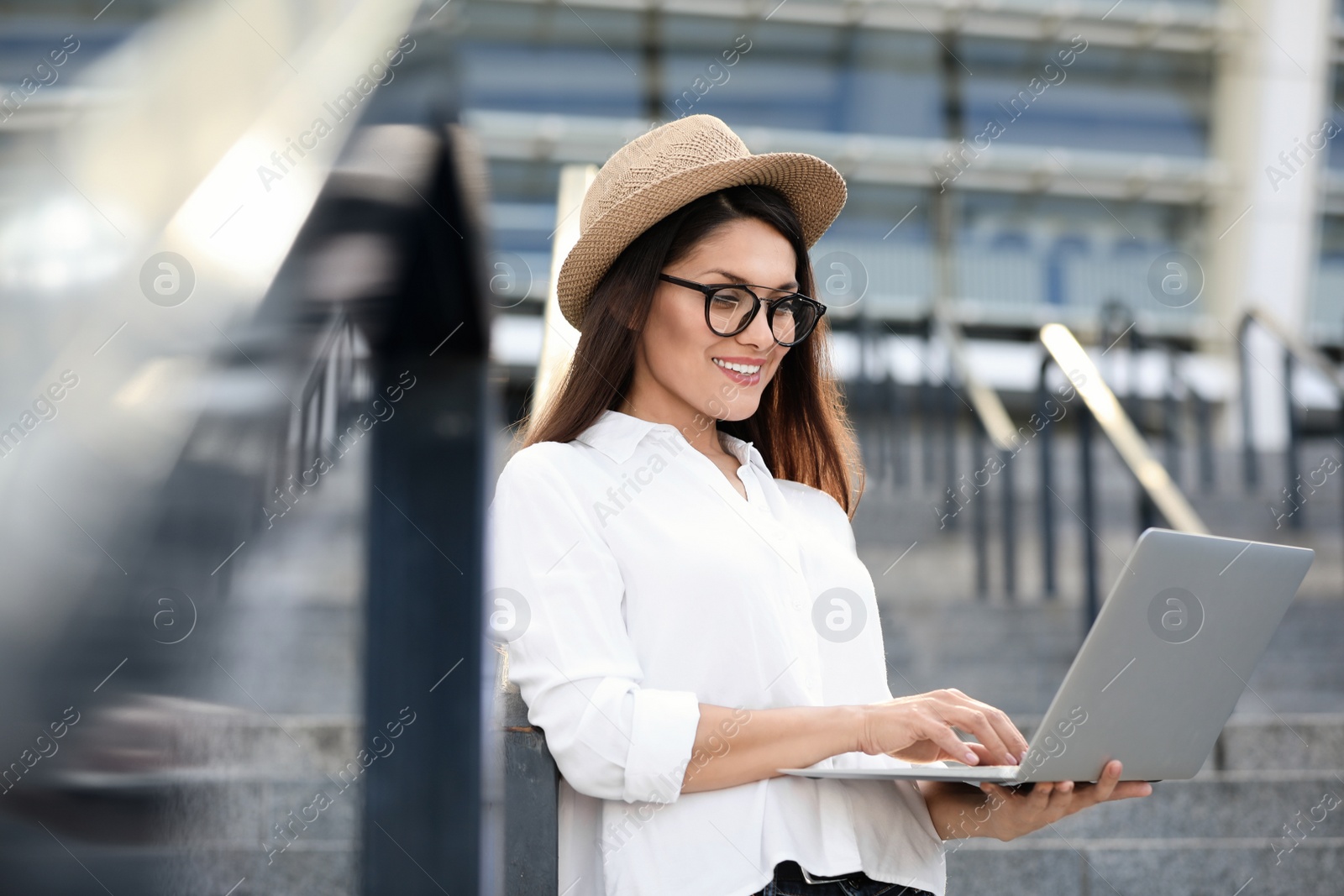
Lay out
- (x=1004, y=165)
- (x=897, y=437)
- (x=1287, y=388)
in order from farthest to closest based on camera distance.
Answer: (x=1004, y=165), (x=897, y=437), (x=1287, y=388)

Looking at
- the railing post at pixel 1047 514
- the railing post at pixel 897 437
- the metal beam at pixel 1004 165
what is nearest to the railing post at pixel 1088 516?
the railing post at pixel 1047 514

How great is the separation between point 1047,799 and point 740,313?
700mm

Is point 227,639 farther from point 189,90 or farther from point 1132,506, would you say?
point 1132,506

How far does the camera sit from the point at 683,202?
1612 millimetres

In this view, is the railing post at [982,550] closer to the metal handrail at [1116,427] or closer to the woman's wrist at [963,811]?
the metal handrail at [1116,427]

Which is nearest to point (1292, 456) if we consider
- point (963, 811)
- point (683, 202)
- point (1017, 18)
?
point (963, 811)

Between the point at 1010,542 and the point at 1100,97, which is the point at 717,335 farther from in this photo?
the point at 1100,97

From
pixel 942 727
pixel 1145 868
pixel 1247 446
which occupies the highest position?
pixel 1247 446

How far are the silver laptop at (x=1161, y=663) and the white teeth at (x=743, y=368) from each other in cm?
53

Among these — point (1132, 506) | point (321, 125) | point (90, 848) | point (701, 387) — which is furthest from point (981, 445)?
point (90, 848)

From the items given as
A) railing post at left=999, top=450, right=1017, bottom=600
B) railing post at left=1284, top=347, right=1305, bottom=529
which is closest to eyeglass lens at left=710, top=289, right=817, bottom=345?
railing post at left=999, top=450, right=1017, bottom=600

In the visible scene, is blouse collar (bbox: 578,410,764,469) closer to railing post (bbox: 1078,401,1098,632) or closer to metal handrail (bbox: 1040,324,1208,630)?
railing post (bbox: 1078,401,1098,632)

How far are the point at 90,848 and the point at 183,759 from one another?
5.8 inches

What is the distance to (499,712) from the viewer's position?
1459 millimetres
